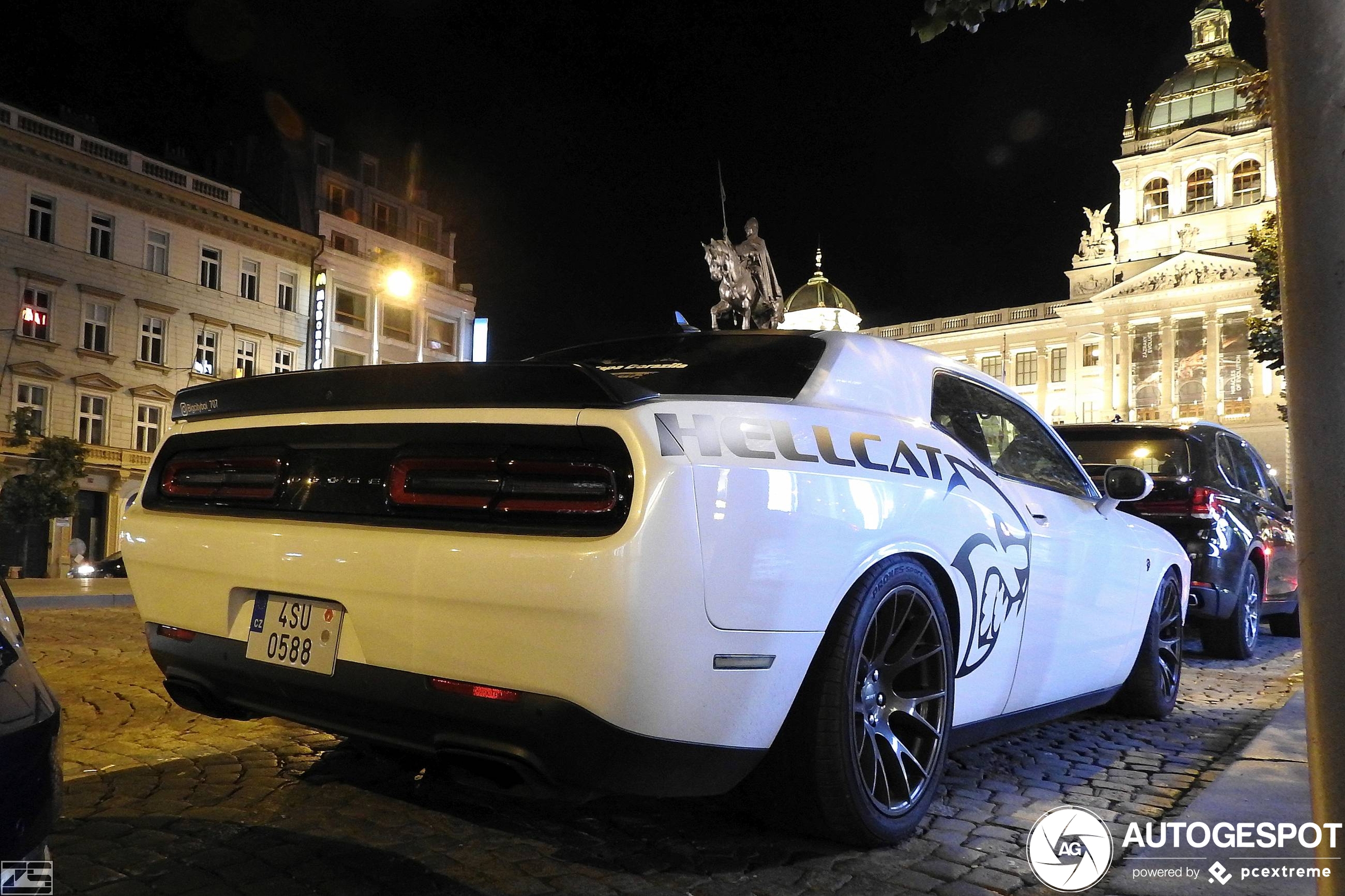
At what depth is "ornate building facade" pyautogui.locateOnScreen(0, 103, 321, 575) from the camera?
31.1m

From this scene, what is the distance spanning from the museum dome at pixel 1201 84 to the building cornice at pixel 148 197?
63.1m

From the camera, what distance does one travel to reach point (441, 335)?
4825 centimetres

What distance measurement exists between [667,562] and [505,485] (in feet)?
1.46

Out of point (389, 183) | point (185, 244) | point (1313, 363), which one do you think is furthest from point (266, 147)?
point (1313, 363)

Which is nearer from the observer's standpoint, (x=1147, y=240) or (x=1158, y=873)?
(x=1158, y=873)

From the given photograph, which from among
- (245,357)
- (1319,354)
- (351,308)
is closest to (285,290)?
(245,357)

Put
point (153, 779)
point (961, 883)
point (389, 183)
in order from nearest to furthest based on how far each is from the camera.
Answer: point (961, 883) < point (153, 779) < point (389, 183)

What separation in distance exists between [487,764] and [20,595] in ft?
37.9

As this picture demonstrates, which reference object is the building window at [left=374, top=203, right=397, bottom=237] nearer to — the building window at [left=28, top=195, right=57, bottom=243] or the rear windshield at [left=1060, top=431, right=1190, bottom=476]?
the building window at [left=28, top=195, right=57, bottom=243]

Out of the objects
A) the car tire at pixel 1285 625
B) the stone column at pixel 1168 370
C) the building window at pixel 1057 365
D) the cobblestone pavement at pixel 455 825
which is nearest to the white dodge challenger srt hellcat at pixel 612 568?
the cobblestone pavement at pixel 455 825

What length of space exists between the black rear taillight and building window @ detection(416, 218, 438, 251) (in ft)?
154

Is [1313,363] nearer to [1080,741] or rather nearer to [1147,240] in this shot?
[1080,741]

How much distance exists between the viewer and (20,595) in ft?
38.3

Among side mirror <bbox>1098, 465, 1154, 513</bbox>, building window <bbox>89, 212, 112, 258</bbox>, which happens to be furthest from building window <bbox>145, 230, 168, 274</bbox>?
side mirror <bbox>1098, 465, 1154, 513</bbox>
